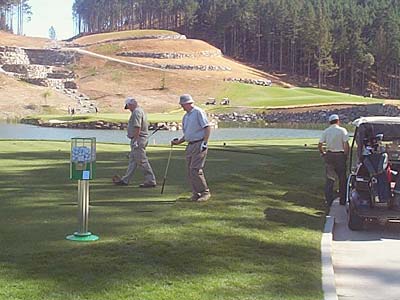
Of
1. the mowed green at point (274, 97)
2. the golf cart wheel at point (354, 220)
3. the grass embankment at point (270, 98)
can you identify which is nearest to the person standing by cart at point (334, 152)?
the golf cart wheel at point (354, 220)

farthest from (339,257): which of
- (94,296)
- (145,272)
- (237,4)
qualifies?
(237,4)

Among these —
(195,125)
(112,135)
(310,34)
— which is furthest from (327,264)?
(310,34)

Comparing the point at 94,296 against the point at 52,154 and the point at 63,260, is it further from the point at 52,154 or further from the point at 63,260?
the point at 52,154

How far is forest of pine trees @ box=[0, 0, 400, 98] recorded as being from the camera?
114m

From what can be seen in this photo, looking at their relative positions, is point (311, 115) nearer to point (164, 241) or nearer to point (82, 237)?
point (164, 241)

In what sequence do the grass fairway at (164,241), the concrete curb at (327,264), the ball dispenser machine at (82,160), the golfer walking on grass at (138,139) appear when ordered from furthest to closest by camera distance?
the golfer walking on grass at (138,139)
the ball dispenser machine at (82,160)
the concrete curb at (327,264)
the grass fairway at (164,241)

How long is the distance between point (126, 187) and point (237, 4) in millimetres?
126055

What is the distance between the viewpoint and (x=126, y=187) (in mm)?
14039

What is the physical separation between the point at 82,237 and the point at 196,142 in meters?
3.84

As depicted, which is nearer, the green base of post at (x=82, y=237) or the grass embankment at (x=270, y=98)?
the green base of post at (x=82, y=237)

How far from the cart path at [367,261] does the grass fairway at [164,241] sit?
0.36m

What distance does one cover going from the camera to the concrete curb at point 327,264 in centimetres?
728

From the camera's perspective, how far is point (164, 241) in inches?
346

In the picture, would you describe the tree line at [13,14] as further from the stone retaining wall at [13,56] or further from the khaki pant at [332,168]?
the khaki pant at [332,168]
